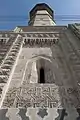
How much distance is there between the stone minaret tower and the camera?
15.6 feet

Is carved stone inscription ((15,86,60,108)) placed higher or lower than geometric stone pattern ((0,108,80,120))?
lower

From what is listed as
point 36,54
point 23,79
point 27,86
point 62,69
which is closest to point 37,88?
point 27,86

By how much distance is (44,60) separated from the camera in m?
7.57

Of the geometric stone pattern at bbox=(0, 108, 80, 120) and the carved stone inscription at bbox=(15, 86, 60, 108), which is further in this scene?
the carved stone inscription at bbox=(15, 86, 60, 108)

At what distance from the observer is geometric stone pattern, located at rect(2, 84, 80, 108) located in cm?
473

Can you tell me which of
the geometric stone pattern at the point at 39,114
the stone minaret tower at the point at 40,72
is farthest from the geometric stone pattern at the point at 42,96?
the geometric stone pattern at the point at 39,114

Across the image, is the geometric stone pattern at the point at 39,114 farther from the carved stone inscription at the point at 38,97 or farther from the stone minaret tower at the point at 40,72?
the carved stone inscription at the point at 38,97

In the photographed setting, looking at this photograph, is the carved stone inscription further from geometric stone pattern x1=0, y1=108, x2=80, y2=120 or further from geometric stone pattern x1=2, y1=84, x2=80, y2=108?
geometric stone pattern x1=0, y1=108, x2=80, y2=120

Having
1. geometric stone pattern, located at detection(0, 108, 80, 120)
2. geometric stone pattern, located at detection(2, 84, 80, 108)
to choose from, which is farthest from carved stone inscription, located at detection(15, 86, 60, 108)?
geometric stone pattern, located at detection(0, 108, 80, 120)

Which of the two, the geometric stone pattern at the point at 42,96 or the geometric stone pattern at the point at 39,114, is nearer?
the geometric stone pattern at the point at 39,114

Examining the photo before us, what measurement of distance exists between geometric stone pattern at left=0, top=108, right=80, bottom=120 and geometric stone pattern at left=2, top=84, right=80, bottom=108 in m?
0.24

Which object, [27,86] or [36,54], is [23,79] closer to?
[27,86]

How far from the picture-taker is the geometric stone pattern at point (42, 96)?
186 inches

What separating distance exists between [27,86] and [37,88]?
0.81 feet
